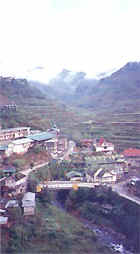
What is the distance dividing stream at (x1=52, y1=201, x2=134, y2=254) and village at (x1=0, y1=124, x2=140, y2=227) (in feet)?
2.46

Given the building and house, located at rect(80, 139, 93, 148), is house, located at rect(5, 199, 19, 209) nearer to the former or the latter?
the building

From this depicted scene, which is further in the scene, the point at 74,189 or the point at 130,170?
the point at 130,170

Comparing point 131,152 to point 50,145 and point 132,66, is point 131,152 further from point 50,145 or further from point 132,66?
point 132,66

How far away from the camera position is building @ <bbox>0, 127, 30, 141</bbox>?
271 inches

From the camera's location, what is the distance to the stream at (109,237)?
3977 millimetres

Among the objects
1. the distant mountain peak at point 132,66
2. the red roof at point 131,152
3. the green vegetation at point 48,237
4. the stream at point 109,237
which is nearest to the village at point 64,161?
the red roof at point 131,152

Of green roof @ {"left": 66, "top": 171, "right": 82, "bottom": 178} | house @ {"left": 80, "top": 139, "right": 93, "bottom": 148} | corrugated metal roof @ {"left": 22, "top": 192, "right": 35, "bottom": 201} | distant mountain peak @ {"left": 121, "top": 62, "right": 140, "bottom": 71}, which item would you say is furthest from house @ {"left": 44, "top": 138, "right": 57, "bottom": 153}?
distant mountain peak @ {"left": 121, "top": 62, "right": 140, "bottom": 71}

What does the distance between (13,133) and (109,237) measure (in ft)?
12.4

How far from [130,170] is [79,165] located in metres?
1.19

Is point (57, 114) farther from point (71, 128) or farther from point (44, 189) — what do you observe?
point (44, 189)

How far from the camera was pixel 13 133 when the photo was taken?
705cm

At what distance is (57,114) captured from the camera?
9773 millimetres

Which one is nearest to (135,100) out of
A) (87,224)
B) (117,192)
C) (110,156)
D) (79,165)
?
(110,156)

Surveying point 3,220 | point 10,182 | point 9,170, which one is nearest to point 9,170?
point 9,170
